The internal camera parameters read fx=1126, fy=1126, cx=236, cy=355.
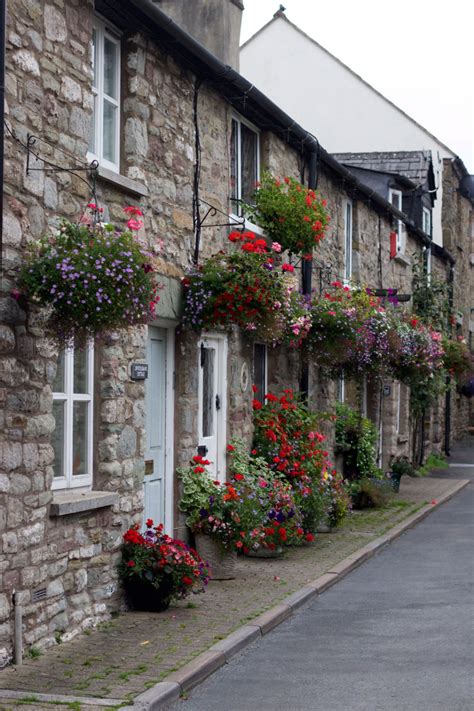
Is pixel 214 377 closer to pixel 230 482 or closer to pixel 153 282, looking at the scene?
pixel 230 482

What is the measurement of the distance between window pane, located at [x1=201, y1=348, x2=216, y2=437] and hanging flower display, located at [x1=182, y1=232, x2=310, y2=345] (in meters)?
0.98

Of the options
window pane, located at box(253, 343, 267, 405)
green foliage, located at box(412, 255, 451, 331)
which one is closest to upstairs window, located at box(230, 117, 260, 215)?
window pane, located at box(253, 343, 267, 405)

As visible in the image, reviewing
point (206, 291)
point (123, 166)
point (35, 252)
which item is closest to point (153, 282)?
point (35, 252)

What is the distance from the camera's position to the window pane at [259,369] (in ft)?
46.7

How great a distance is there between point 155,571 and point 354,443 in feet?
31.0

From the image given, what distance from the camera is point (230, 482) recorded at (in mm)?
11930

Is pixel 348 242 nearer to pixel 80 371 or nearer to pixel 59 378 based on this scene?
→ pixel 80 371

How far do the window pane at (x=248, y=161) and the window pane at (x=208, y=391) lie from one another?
2.38m

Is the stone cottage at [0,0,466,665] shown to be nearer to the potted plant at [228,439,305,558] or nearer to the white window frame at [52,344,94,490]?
the white window frame at [52,344,94,490]

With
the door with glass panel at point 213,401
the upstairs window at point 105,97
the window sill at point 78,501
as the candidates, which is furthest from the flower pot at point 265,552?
the upstairs window at point 105,97

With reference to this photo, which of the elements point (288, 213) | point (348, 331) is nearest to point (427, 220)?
point (348, 331)

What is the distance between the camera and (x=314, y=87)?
28844 millimetres

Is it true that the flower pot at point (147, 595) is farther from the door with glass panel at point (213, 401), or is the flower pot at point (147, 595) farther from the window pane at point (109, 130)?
the window pane at point (109, 130)

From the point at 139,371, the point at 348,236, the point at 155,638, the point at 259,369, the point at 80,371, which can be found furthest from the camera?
the point at 348,236
